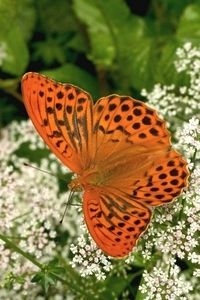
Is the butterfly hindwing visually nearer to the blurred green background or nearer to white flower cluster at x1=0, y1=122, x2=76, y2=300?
white flower cluster at x1=0, y1=122, x2=76, y2=300

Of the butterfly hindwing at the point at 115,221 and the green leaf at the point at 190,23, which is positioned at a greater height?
the green leaf at the point at 190,23

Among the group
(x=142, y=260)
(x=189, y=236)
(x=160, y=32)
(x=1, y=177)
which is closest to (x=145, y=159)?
(x=189, y=236)

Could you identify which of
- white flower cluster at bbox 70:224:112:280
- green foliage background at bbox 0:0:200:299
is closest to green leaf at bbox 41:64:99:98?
green foliage background at bbox 0:0:200:299

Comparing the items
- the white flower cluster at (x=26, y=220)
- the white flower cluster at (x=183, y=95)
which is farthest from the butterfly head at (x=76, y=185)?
the white flower cluster at (x=183, y=95)

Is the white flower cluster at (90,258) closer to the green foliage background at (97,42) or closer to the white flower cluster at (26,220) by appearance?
the white flower cluster at (26,220)

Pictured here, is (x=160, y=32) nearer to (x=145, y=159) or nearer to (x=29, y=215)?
(x=29, y=215)

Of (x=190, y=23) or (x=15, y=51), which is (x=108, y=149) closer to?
(x=190, y=23)
